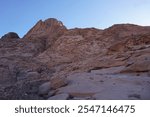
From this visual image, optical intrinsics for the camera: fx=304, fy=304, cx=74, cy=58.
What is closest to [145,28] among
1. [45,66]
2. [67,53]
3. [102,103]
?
[67,53]

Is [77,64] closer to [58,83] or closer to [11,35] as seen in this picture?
[58,83]

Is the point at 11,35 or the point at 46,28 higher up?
the point at 46,28

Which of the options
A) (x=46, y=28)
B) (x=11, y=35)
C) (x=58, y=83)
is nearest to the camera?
(x=58, y=83)

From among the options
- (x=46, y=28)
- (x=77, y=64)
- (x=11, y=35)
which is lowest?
(x=77, y=64)

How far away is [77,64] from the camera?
17.8 metres

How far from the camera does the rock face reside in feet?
31.8

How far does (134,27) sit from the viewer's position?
2706 centimetres

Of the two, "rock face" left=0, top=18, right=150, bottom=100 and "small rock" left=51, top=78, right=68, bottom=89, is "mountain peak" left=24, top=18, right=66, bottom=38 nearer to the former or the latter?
"rock face" left=0, top=18, right=150, bottom=100

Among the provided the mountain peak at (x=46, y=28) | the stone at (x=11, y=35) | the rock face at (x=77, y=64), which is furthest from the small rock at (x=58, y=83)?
the stone at (x=11, y=35)

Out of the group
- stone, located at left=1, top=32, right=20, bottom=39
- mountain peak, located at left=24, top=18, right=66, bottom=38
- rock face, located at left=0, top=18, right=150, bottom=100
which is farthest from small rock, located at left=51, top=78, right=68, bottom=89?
stone, located at left=1, top=32, right=20, bottom=39

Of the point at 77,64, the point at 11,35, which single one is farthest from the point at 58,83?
the point at 11,35

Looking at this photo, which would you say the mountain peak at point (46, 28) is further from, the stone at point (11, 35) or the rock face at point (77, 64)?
the stone at point (11, 35)

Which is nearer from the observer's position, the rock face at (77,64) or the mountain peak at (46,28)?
the rock face at (77,64)

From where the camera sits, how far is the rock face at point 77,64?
9685 millimetres
